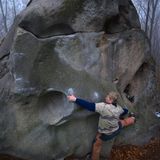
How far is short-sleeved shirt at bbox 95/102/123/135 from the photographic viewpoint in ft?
23.7

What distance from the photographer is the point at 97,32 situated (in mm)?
7871

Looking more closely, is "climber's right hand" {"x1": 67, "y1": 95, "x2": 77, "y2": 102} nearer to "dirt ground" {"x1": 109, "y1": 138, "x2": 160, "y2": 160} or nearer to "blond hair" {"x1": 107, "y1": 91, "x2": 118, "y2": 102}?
"blond hair" {"x1": 107, "y1": 91, "x2": 118, "y2": 102}

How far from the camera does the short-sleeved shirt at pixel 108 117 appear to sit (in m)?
7.23

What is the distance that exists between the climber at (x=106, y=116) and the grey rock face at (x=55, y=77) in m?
0.27

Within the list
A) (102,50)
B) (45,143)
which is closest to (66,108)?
(45,143)

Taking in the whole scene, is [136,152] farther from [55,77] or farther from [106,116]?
[55,77]

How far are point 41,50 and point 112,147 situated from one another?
2814mm

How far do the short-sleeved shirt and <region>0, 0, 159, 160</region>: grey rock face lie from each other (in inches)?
14.4

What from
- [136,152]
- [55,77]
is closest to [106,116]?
[55,77]

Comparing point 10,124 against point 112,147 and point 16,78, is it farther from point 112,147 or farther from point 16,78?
point 112,147

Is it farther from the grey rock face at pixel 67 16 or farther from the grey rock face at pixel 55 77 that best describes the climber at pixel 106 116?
the grey rock face at pixel 67 16

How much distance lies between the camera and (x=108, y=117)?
7.27m

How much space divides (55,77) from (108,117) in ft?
4.46

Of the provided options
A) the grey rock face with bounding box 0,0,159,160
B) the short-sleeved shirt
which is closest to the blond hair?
the short-sleeved shirt
